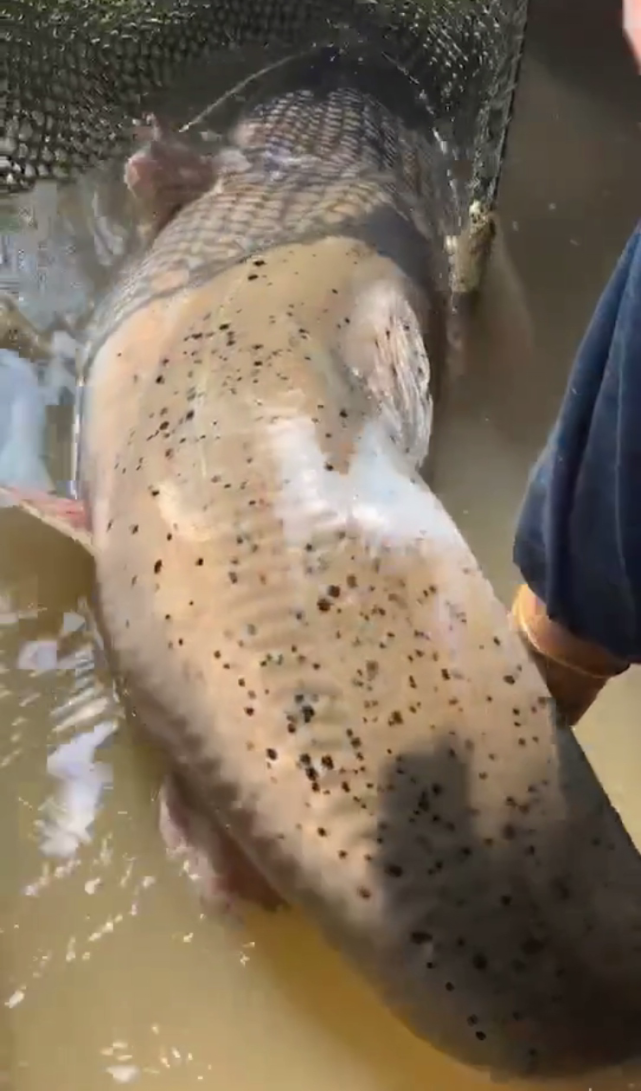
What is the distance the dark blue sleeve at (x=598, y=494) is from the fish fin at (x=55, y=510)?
40 centimetres

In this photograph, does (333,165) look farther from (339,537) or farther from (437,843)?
(437,843)

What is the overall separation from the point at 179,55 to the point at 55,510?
2.35 ft

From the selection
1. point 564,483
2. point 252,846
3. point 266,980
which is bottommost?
point 266,980

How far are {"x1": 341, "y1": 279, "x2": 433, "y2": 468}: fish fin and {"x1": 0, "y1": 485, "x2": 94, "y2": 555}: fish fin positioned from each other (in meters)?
0.28

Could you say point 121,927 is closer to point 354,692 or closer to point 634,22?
point 354,692

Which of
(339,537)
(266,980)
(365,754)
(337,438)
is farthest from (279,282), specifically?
(266,980)

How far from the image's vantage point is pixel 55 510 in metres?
1.12

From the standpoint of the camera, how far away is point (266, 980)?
968mm

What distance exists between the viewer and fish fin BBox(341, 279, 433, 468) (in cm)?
108

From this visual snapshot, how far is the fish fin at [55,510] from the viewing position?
1.09 meters

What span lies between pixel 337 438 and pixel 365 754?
0.27 m

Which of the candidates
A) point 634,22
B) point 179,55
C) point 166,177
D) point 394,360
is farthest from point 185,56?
point 634,22

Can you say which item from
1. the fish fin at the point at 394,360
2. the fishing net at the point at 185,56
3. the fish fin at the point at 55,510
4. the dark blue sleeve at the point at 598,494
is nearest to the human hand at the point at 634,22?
the dark blue sleeve at the point at 598,494

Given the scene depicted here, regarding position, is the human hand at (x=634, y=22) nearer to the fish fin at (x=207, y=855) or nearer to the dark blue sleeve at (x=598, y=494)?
the dark blue sleeve at (x=598, y=494)
